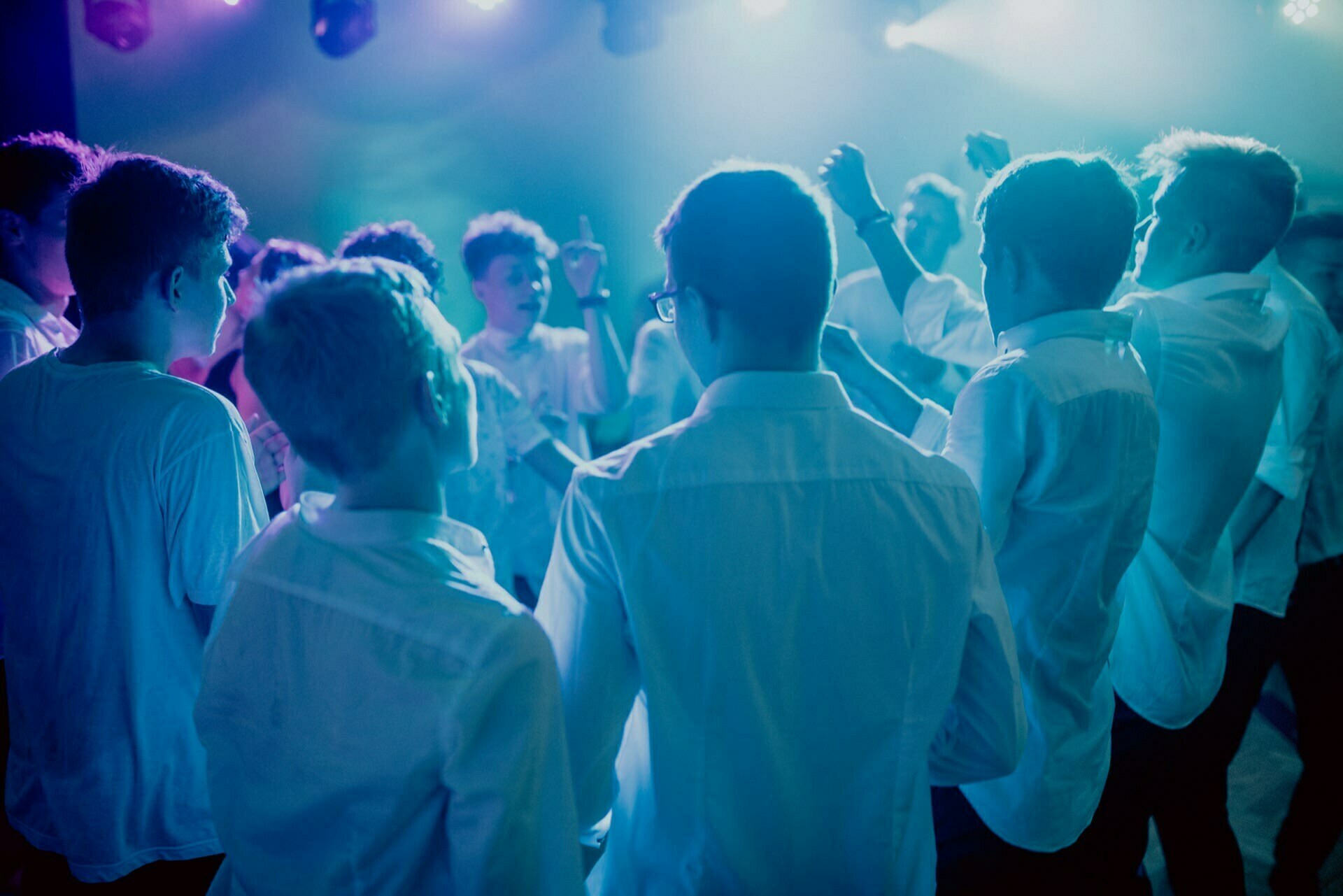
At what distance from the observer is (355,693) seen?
81 cm

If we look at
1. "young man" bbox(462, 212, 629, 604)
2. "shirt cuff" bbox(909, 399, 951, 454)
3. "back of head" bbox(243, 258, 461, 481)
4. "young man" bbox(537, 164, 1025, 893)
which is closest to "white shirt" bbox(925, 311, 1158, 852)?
"shirt cuff" bbox(909, 399, 951, 454)

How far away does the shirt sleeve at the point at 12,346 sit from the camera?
1643mm

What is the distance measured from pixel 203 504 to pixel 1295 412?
2.74 metres

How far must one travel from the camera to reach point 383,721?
2.60 ft

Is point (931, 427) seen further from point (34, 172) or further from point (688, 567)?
point (34, 172)

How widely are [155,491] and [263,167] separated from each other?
11.3 ft

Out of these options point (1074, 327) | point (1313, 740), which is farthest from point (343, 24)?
point (1313, 740)

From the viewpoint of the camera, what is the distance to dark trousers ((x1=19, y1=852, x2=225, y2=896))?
129cm

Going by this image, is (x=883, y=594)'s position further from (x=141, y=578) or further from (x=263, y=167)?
(x=263, y=167)

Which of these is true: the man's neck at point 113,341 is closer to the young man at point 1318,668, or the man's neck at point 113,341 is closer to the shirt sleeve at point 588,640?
the shirt sleeve at point 588,640

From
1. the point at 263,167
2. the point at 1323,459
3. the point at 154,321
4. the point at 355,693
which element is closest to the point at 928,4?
the point at 1323,459

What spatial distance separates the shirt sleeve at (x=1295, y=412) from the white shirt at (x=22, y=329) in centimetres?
315

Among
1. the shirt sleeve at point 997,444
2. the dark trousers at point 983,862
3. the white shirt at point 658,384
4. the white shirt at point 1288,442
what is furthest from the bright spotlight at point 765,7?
the dark trousers at point 983,862

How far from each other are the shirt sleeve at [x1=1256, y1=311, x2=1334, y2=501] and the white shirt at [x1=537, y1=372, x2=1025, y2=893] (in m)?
1.70
